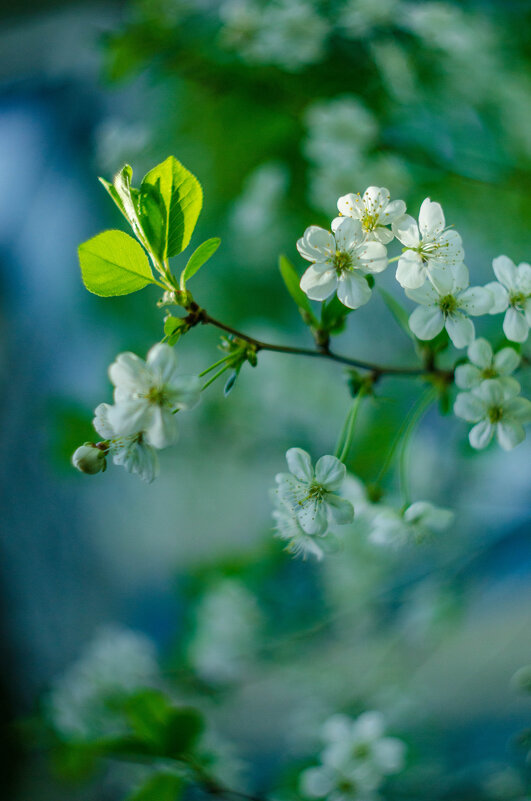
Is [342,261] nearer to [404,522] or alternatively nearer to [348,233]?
[348,233]

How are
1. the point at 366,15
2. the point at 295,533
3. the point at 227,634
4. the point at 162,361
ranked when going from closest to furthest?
the point at 162,361 → the point at 295,533 → the point at 366,15 → the point at 227,634

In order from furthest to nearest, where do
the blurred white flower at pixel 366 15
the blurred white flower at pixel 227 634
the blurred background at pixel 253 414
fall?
the blurred white flower at pixel 227 634, the blurred background at pixel 253 414, the blurred white flower at pixel 366 15

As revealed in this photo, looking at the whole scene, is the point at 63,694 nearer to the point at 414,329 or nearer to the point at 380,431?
the point at 380,431

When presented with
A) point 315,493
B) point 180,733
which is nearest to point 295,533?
point 315,493

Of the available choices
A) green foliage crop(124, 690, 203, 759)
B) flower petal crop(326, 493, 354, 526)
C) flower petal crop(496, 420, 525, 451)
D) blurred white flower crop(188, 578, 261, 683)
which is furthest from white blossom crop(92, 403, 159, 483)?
blurred white flower crop(188, 578, 261, 683)

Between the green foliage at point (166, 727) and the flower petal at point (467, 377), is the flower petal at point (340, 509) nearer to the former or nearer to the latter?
the flower petal at point (467, 377)

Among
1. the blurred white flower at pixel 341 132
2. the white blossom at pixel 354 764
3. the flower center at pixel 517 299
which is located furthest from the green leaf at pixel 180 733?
the blurred white flower at pixel 341 132
